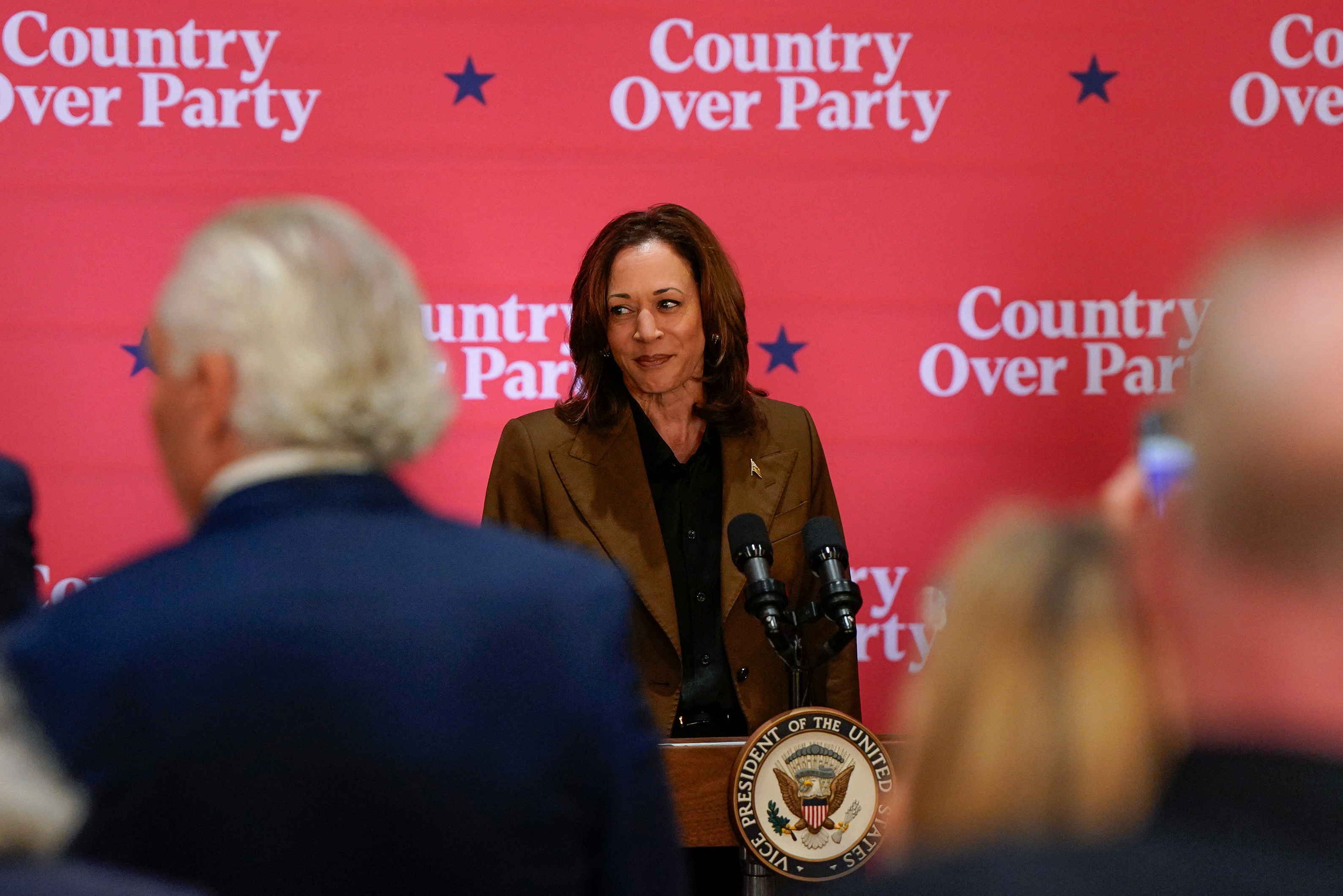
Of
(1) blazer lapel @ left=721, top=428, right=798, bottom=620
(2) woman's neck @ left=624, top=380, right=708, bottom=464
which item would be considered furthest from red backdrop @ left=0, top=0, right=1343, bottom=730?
(1) blazer lapel @ left=721, top=428, right=798, bottom=620

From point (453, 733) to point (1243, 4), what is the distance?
3384 millimetres

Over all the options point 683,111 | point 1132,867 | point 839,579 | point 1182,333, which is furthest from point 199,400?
point 1182,333

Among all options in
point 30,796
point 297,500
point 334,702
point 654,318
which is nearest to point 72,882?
point 30,796

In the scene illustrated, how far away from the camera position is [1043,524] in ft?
2.72

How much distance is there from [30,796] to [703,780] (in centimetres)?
156

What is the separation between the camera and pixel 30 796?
83 cm

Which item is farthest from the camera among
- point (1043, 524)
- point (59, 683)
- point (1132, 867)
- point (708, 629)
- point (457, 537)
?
point (708, 629)

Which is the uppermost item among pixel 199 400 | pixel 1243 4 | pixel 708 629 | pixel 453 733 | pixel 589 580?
pixel 1243 4

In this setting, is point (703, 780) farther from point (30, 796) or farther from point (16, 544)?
point (30, 796)

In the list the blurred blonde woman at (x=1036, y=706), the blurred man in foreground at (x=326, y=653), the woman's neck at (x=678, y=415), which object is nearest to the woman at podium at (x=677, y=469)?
the woman's neck at (x=678, y=415)

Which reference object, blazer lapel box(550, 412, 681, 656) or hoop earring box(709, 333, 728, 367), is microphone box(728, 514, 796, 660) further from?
hoop earring box(709, 333, 728, 367)

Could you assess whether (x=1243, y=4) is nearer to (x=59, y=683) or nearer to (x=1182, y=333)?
(x=1182, y=333)

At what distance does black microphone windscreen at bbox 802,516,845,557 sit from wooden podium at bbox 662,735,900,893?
1.13 feet

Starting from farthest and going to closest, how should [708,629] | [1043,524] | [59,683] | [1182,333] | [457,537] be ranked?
[1182,333], [708,629], [457,537], [59,683], [1043,524]
